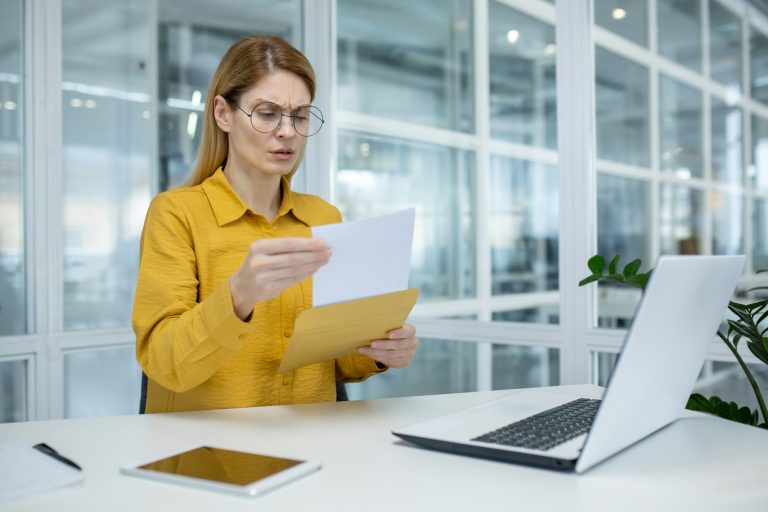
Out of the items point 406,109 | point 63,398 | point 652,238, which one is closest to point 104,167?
point 63,398

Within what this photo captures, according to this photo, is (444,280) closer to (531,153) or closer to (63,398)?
(531,153)

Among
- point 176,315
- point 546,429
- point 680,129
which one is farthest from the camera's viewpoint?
point 680,129

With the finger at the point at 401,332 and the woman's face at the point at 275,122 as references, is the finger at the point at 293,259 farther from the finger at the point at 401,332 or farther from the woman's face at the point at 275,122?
the woman's face at the point at 275,122

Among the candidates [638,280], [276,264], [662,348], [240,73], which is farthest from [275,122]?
[662,348]

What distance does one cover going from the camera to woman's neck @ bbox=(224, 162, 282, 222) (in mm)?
1791

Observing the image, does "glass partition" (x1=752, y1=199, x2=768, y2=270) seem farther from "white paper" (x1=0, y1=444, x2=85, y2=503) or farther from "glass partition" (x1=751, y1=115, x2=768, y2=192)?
"white paper" (x1=0, y1=444, x2=85, y2=503)

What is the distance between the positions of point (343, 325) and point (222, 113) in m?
0.78

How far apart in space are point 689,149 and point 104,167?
225 cm

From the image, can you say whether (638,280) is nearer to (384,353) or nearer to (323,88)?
(384,353)

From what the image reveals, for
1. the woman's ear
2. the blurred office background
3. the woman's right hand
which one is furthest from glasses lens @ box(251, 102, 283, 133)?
the blurred office background

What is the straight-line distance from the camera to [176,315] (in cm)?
146

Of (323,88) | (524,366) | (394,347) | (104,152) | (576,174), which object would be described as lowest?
(524,366)

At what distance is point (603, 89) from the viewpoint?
2.64 meters

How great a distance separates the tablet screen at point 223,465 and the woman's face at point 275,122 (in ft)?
2.75
